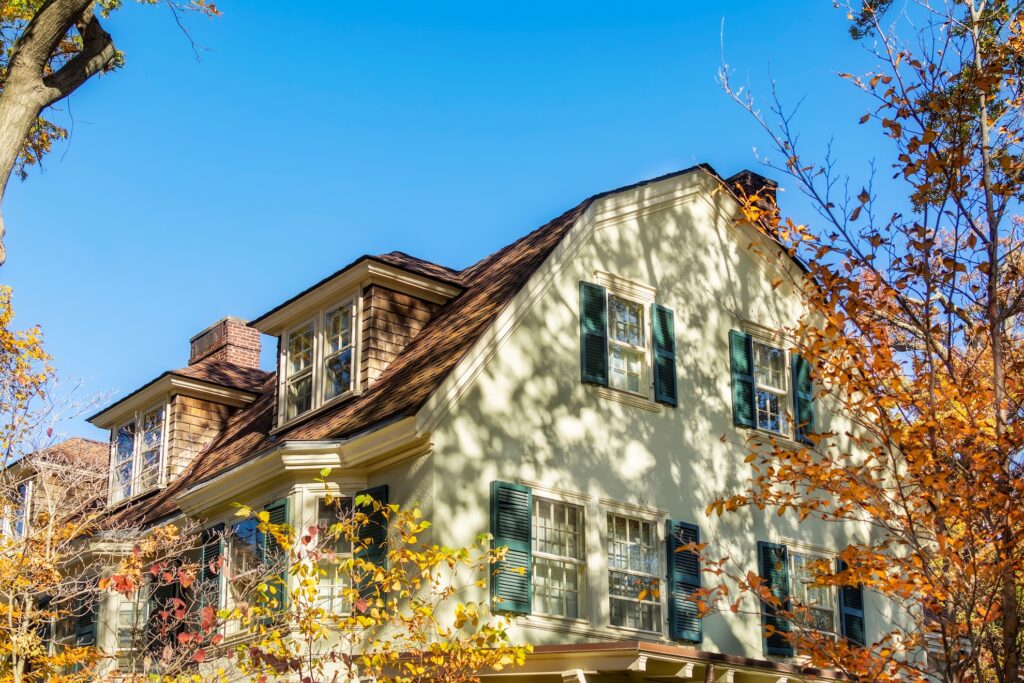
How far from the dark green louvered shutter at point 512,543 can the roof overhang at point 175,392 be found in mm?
8413

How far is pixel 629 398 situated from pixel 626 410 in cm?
17

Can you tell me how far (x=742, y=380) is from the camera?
19.3 metres

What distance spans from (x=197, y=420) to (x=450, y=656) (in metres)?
10.9

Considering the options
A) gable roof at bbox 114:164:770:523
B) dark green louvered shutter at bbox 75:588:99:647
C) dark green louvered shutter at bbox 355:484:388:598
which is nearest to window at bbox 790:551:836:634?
gable roof at bbox 114:164:770:523

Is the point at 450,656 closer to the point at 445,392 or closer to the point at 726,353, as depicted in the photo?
the point at 445,392

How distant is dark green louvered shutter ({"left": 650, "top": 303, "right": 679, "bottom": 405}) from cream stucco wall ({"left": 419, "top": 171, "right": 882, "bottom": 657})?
226 mm

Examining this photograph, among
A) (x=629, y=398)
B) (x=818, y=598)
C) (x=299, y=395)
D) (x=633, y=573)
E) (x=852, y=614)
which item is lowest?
(x=852, y=614)

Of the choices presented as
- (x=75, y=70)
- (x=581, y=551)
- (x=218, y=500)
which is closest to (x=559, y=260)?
(x=581, y=551)

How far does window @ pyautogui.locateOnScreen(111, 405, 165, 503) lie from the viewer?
886 inches

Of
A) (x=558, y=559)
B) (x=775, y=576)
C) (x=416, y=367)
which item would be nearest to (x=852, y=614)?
(x=775, y=576)

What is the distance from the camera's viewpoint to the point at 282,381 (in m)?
19.6

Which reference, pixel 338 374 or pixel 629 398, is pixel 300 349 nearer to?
pixel 338 374

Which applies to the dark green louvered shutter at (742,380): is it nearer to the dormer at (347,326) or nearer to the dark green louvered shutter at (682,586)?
the dark green louvered shutter at (682,586)

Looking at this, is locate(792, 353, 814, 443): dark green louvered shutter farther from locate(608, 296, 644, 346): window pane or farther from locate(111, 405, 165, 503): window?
locate(111, 405, 165, 503): window
